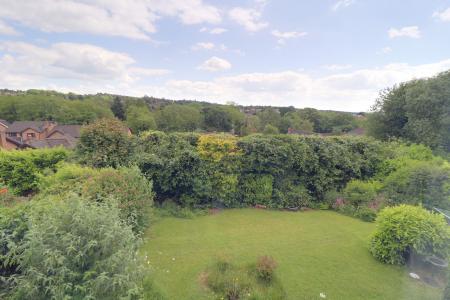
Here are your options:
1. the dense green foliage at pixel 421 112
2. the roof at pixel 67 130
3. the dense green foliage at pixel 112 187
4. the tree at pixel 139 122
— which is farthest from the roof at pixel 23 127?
the dense green foliage at pixel 421 112

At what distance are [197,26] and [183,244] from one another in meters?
9.61

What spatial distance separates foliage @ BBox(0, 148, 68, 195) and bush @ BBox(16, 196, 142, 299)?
6.96 metres

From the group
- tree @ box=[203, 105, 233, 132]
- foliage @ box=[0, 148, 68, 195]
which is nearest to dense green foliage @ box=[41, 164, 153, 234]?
foliage @ box=[0, 148, 68, 195]

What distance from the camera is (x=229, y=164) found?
8812mm

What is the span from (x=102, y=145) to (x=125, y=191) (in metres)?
2.80

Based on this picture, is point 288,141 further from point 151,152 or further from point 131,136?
point 131,136

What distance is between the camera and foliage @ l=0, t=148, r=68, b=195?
820 centimetres

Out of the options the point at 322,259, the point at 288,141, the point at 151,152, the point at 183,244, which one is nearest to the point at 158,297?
the point at 183,244

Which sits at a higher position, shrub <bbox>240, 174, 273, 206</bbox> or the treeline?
the treeline

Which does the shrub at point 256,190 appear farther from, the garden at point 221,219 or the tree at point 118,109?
the tree at point 118,109

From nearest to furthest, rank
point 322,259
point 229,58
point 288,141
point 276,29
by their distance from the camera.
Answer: point 322,259 < point 288,141 < point 276,29 < point 229,58

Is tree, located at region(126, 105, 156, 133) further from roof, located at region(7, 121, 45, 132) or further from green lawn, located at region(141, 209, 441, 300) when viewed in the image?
green lawn, located at region(141, 209, 441, 300)

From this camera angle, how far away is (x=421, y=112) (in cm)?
1331

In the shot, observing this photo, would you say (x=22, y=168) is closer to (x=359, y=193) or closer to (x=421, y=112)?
(x=359, y=193)
